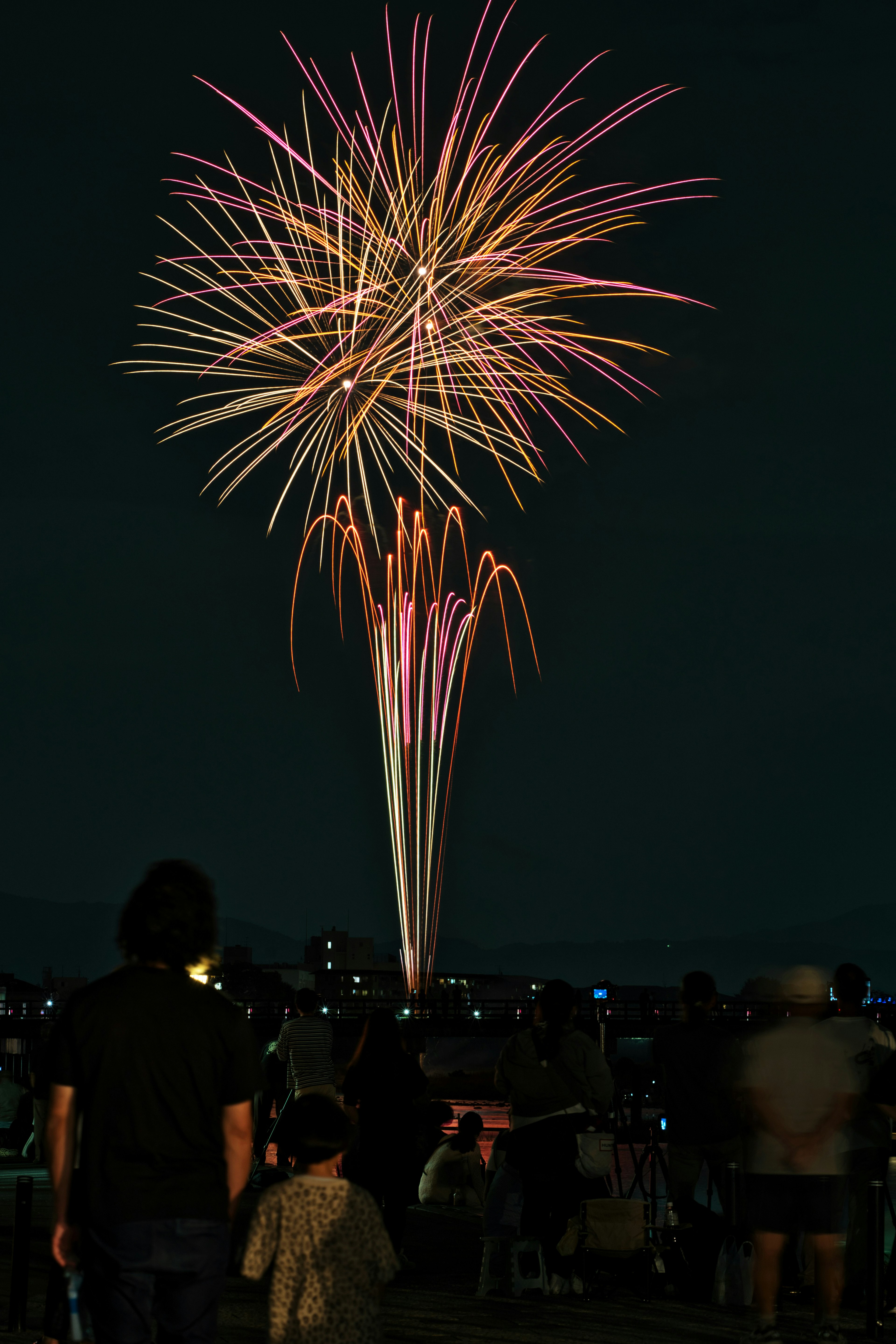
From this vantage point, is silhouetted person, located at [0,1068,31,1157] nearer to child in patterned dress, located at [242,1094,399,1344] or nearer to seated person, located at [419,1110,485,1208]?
seated person, located at [419,1110,485,1208]

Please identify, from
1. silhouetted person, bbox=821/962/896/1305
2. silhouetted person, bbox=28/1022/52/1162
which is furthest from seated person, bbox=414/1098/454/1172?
silhouetted person, bbox=821/962/896/1305

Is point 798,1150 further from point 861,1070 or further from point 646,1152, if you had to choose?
point 646,1152

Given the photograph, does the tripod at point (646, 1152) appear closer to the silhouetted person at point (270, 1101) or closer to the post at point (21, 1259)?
the silhouetted person at point (270, 1101)

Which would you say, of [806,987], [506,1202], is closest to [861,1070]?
[806,987]

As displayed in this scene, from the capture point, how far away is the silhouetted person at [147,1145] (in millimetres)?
3904

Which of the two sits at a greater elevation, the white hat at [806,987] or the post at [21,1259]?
the white hat at [806,987]

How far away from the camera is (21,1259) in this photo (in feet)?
23.2

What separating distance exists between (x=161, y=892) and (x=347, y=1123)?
1097 mm

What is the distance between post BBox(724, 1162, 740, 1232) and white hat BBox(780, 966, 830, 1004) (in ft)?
6.82

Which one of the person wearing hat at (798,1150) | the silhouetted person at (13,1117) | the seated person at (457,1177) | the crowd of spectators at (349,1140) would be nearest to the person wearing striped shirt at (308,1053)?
the crowd of spectators at (349,1140)

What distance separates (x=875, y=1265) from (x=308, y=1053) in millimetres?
4426

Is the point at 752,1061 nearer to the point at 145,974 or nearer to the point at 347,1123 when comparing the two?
the point at 347,1123

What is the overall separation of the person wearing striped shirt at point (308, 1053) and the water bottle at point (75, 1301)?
6.09 metres

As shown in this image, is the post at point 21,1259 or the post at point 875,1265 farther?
the post at point 875,1265
